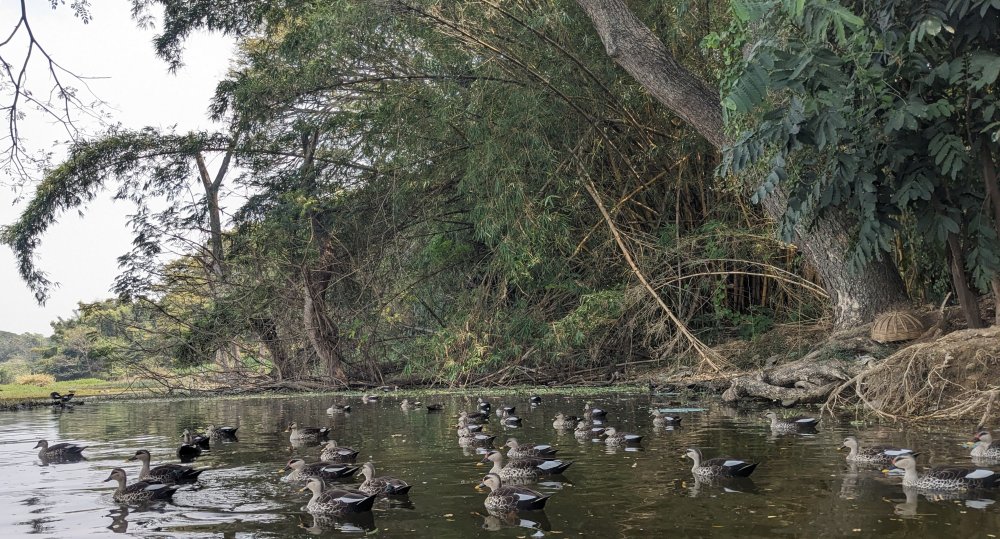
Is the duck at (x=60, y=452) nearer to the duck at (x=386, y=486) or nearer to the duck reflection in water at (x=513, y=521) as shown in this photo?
the duck at (x=386, y=486)

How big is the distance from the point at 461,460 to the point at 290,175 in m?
12.0

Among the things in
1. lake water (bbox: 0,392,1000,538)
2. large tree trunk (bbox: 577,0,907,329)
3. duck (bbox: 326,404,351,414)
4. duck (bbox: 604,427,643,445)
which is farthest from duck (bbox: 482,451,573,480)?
duck (bbox: 326,404,351,414)

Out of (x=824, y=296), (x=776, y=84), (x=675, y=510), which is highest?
(x=776, y=84)

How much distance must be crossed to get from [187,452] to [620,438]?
456cm

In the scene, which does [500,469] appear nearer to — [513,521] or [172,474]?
[513,521]

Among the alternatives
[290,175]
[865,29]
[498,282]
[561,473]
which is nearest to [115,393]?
[290,175]

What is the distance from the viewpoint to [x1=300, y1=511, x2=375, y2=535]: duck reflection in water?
642cm

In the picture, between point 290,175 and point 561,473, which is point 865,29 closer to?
point 561,473

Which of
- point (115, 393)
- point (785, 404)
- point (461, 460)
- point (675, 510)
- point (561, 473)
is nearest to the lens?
point (675, 510)

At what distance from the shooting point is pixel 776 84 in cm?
969

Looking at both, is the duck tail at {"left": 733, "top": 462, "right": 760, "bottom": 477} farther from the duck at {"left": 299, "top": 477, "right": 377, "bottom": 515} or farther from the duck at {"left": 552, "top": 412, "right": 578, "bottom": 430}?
the duck at {"left": 552, "top": 412, "right": 578, "bottom": 430}

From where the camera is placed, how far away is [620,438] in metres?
9.91

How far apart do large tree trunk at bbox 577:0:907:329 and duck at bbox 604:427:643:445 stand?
16.2 feet

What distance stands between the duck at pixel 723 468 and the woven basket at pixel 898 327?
5641 mm
